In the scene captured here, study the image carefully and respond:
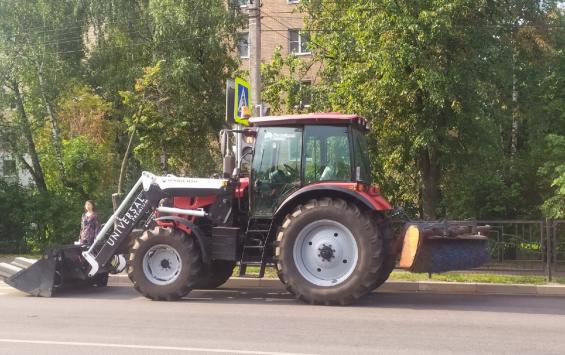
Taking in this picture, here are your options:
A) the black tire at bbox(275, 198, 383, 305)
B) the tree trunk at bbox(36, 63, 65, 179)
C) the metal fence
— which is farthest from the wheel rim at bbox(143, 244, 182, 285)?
the tree trunk at bbox(36, 63, 65, 179)

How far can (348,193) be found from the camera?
30.4 feet

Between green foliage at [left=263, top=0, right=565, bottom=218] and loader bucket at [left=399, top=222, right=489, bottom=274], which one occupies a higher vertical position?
green foliage at [left=263, top=0, right=565, bottom=218]

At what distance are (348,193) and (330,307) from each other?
173cm

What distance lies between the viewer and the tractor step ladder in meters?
9.73

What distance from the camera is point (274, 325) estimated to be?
782 centimetres

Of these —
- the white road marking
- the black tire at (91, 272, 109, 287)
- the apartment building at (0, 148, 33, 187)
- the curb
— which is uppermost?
the apartment building at (0, 148, 33, 187)

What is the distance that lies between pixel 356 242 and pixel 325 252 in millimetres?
517

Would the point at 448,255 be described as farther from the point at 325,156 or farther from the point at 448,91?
the point at 448,91

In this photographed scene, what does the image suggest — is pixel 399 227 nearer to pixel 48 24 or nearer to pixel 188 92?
pixel 188 92

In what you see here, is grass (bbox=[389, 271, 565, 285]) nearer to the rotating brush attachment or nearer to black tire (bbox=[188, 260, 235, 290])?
the rotating brush attachment

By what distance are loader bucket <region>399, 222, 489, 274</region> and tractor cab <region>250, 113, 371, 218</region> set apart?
4.17 feet

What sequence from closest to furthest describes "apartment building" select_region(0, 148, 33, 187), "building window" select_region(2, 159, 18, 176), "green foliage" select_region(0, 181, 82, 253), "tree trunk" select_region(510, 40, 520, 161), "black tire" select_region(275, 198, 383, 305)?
1. "black tire" select_region(275, 198, 383, 305)
2. "tree trunk" select_region(510, 40, 520, 161)
3. "green foliage" select_region(0, 181, 82, 253)
4. "apartment building" select_region(0, 148, 33, 187)
5. "building window" select_region(2, 159, 18, 176)

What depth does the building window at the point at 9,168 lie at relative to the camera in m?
24.5

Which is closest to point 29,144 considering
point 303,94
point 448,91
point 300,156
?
point 303,94
